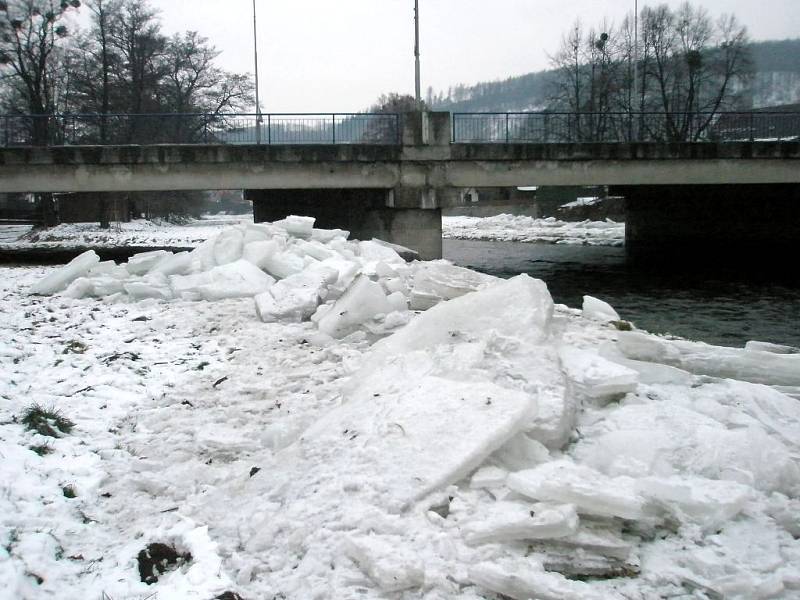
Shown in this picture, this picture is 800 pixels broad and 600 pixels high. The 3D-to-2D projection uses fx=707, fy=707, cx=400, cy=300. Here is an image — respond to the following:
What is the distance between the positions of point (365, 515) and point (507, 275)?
17400 mm

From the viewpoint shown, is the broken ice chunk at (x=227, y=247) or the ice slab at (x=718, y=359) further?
the broken ice chunk at (x=227, y=247)

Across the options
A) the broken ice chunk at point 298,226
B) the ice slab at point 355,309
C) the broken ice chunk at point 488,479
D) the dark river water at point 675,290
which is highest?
the broken ice chunk at point 298,226

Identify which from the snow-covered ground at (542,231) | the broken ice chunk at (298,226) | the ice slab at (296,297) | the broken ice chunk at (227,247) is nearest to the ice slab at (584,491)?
the ice slab at (296,297)

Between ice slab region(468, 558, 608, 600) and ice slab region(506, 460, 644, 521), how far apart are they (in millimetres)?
395

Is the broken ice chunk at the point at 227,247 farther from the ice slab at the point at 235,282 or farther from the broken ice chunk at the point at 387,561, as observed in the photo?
the broken ice chunk at the point at 387,561

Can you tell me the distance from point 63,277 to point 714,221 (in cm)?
2309

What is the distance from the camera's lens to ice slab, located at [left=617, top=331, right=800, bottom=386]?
5.32m

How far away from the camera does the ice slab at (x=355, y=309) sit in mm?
7141

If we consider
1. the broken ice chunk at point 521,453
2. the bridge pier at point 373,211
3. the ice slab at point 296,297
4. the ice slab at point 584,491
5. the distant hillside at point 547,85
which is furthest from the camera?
the distant hillside at point 547,85

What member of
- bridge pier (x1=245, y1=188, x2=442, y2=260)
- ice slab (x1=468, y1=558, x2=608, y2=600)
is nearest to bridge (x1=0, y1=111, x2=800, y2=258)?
bridge pier (x1=245, y1=188, x2=442, y2=260)

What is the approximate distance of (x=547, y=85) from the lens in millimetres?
48406

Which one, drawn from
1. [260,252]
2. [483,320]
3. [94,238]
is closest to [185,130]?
[94,238]

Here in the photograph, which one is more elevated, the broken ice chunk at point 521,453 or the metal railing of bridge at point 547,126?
the metal railing of bridge at point 547,126

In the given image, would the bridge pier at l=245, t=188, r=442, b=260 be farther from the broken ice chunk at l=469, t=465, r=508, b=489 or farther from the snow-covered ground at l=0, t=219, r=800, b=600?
the broken ice chunk at l=469, t=465, r=508, b=489
